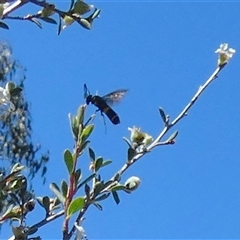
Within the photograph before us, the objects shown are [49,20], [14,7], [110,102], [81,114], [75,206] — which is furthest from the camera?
[110,102]

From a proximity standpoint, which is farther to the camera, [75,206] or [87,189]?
[87,189]

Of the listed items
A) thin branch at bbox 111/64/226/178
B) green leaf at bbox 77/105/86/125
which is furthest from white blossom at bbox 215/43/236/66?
green leaf at bbox 77/105/86/125

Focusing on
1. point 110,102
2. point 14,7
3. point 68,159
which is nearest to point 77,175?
point 68,159

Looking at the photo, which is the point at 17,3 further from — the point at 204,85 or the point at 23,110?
the point at 23,110

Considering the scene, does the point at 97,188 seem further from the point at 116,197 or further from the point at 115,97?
the point at 115,97

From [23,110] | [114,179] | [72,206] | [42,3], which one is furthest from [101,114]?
[23,110]

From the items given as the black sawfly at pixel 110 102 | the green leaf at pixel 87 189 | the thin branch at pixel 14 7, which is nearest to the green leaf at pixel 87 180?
the green leaf at pixel 87 189
